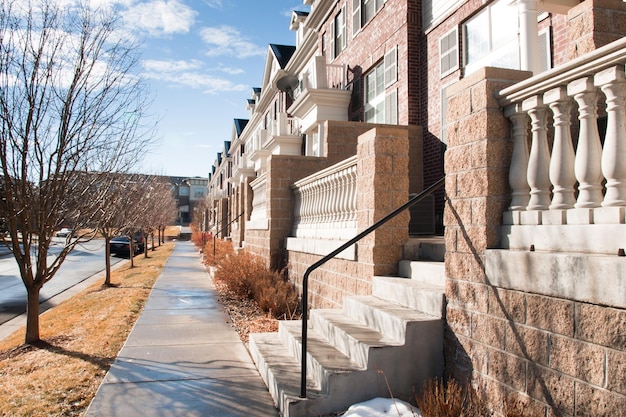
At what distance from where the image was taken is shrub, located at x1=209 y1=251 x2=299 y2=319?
8.83m

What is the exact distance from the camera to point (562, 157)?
135 inches

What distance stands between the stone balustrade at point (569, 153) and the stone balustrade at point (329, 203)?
334 cm

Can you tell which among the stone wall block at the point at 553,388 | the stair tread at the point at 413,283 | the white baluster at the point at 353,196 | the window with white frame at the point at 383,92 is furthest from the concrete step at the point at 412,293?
the window with white frame at the point at 383,92

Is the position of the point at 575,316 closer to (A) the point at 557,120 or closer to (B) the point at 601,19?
(A) the point at 557,120

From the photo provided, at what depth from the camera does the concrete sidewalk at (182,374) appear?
4.61m

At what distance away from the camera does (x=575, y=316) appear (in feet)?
10.0

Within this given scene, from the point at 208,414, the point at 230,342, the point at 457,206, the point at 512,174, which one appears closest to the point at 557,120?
the point at 512,174

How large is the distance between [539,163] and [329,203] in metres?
4.96

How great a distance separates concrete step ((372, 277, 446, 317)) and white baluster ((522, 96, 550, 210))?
48.5 inches

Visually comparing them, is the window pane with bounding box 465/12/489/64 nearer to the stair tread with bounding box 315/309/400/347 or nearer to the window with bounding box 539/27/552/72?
the window with bounding box 539/27/552/72

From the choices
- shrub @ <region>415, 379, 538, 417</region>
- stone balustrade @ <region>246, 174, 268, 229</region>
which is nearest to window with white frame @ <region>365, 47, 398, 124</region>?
stone balustrade @ <region>246, 174, 268, 229</region>

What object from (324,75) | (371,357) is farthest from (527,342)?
(324,75)

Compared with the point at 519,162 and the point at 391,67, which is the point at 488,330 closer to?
the point at 519,162

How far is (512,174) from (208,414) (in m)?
3.22
